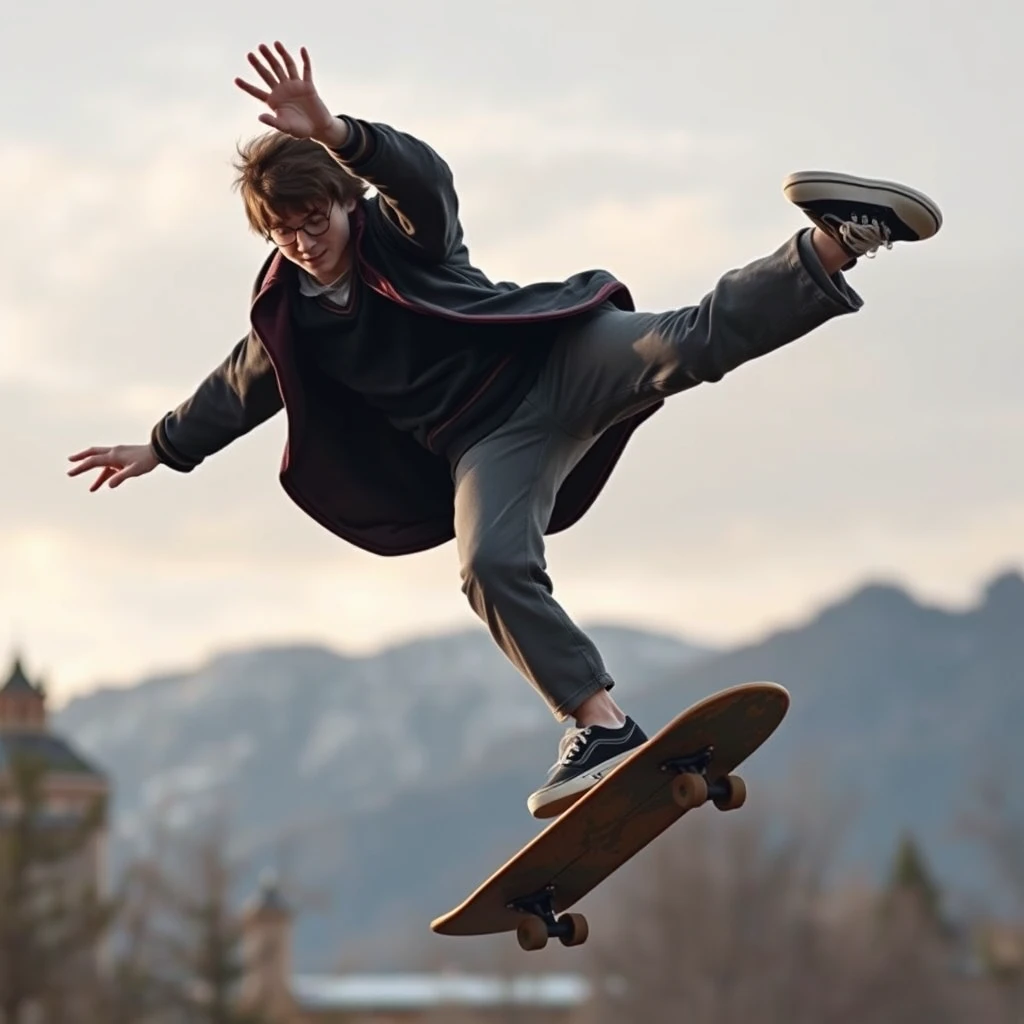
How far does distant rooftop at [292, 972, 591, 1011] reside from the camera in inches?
3509

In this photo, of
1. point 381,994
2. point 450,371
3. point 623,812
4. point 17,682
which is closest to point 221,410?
point 450,371

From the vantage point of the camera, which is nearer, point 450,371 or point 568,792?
point 450,371

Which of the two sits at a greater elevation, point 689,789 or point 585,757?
point 585,757

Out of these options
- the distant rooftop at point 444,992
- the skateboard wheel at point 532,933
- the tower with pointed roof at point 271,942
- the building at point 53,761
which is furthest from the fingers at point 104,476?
the distant rooftop at point 444,992

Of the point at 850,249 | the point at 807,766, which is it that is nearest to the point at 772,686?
the point at 850,249

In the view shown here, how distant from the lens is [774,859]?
6994 centimetres

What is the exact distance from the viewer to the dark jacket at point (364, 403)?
27.4 feet

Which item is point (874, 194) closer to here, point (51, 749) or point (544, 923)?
point (544, 923)

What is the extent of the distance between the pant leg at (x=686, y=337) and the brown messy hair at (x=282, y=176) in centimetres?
97

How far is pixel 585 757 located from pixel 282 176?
2199 millimetres

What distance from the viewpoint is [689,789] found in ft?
28.4

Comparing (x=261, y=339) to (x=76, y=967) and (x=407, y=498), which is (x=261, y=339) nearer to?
(x=407, y=498)

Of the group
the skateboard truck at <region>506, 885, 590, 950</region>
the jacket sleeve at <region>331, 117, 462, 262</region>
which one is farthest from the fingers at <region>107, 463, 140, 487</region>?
the skateboard truck at <region>506, 885, 590, 950</region>

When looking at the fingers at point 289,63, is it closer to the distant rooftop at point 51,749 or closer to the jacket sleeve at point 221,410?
the jacket sleeve at point 221,410
